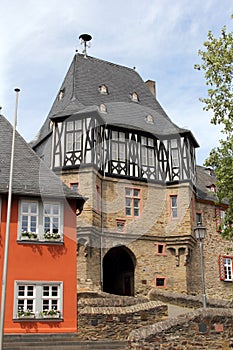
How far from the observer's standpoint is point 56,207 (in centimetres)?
2048

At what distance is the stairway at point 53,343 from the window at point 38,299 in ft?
2.63

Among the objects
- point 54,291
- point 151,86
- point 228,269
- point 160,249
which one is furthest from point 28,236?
point 151,86

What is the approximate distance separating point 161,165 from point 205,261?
7.22 meters

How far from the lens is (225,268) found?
3462 centimetres

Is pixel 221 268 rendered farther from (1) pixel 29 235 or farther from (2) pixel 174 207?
(1) pixel 29 235

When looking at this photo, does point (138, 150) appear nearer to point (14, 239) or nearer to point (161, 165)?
point (161, 165)

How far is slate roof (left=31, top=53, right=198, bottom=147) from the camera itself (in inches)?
1266

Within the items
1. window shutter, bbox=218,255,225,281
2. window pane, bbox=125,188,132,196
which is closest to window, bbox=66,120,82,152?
window pane, bbox=125,188,132,196

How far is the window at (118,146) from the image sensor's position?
1215 inches

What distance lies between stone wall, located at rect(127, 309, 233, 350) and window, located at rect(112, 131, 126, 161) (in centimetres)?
1718

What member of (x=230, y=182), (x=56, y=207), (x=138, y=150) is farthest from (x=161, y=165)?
(x=230, y=182)

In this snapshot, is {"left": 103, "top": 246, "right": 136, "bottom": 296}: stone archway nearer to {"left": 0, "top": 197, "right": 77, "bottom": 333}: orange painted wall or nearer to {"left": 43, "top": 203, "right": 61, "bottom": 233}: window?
{"left": 43, "top": 203, "right": 61, "bottom": 233}: window

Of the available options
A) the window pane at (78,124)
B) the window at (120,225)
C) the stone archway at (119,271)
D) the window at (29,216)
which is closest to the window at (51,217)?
the window at (29,216)

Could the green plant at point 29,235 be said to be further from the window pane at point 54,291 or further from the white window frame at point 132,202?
the white window frame at point 132,202
